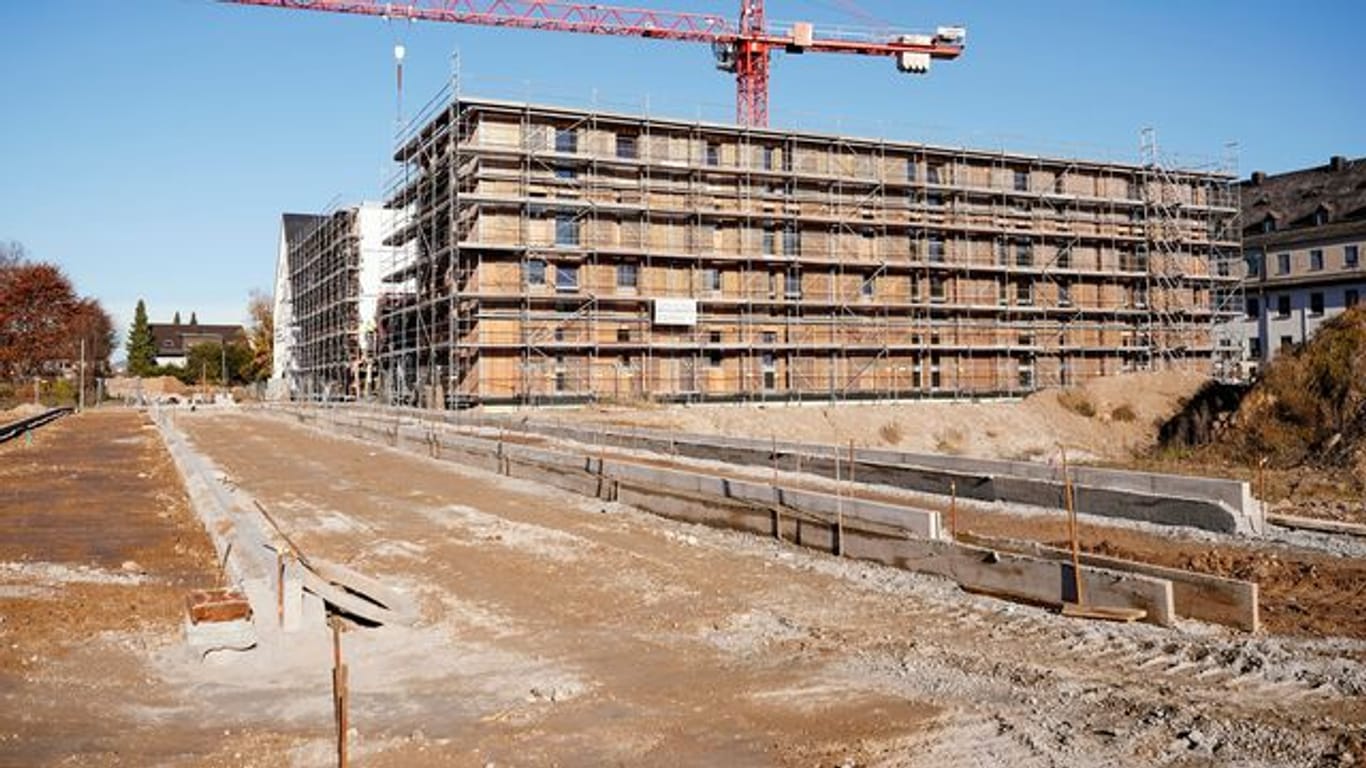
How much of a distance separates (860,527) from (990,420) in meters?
32.8

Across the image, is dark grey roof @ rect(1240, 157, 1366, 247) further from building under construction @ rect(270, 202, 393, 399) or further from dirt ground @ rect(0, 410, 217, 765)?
dirt ground @ rect(0, 410, 217, 765)

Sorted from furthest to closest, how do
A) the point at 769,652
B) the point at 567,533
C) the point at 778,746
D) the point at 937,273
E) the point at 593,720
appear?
1. the point at 937,273
2. the point at 567,533
3. the point at 769,652
4. the point at 593,720
5. the point at 778,746

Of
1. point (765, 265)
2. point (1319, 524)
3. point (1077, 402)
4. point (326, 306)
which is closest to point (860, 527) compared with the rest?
point (1319, 524)

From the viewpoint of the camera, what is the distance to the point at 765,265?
144 feet

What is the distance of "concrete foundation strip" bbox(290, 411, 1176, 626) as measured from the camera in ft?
29.8

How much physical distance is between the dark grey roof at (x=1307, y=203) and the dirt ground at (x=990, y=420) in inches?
701

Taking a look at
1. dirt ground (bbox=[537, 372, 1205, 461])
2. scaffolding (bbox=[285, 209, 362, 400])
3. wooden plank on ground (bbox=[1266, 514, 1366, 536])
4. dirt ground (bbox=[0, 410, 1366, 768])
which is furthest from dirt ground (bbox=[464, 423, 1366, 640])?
scaffolding (bbox=[285, 209, 362, 400])

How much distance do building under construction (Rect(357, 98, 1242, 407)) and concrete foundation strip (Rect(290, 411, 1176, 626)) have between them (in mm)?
19541

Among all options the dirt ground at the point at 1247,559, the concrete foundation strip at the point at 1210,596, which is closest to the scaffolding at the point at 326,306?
the dirt ground at the point at 1247,559

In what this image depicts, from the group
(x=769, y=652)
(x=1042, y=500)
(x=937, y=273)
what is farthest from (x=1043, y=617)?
(x=937, y=273)

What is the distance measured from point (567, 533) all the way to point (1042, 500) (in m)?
7.09

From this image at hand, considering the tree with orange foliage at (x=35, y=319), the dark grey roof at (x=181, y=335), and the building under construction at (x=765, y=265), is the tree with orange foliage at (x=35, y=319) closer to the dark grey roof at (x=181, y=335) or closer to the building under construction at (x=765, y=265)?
the building under construction at (x=765, y=265)

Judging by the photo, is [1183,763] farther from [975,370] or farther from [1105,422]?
[975,370]

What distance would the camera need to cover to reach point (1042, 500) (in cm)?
1534
